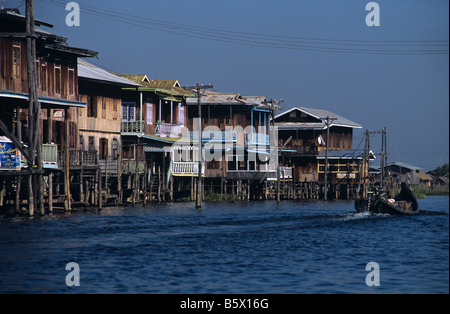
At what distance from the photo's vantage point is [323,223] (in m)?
40.2

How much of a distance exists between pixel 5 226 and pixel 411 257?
60.0ft

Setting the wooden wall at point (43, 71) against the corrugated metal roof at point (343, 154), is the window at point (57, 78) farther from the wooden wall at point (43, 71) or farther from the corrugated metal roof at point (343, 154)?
the corrugated metal roof at point (343, 154)

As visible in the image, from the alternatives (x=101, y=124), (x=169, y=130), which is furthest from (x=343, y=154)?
(x=101, y=124)

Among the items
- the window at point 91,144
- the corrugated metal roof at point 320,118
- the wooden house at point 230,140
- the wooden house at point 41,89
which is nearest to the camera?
the wooden house at point 41,89

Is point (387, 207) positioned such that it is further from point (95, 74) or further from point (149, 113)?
point (95, 74)

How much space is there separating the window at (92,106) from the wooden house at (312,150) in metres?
25.3

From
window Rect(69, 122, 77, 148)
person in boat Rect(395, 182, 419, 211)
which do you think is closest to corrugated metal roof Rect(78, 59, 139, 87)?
window Rect(69, 122, 77, 148)

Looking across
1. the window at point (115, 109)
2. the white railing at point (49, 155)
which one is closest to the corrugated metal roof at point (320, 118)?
the window at point (115, 109)

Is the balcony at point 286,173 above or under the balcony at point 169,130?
under

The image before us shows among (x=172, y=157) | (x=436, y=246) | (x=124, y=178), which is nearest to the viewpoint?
(x=436, y=246)

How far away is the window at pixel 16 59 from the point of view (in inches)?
1554

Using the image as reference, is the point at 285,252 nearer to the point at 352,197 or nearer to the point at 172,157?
the point at 172,157

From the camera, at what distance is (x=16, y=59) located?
39812 mm

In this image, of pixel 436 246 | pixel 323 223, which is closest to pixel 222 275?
pixel 436 246
